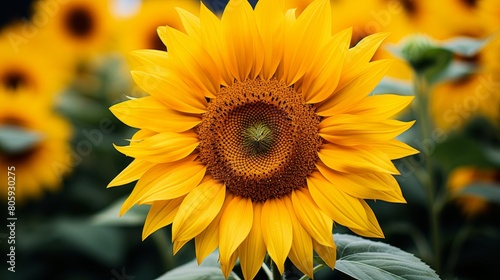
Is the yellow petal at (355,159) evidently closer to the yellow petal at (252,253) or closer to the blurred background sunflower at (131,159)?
the yellow petal at (252,253)

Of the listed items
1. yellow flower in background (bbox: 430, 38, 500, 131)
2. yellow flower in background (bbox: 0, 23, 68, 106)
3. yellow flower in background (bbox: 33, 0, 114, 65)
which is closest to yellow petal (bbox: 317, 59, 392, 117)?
yellow flower in background (bbox: 430, 38, 500, 131)

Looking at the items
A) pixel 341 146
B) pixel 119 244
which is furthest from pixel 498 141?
pixel 341 146

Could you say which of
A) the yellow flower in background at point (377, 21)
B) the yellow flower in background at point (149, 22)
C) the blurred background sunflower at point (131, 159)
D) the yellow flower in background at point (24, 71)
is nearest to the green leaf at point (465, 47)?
the blurred background sunflower at point (131, 159)

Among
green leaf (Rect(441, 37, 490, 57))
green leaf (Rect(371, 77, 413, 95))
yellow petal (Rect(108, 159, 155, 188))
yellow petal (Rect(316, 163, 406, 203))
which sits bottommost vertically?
yellow petal (Rect(316, 163, 406, 203))

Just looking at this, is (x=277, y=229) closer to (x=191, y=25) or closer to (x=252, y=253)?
(x=252, y=253)

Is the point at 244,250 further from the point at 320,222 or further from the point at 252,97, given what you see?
the point at 252,97

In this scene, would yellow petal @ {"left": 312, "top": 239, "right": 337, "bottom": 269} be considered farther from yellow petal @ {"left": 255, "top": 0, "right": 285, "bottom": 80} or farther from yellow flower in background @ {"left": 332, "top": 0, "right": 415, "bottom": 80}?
yellow flower in background @ {"left": 332, "top": 0, "right": 415, "bottom": 80}
